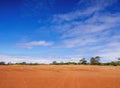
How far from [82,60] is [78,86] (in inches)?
1457

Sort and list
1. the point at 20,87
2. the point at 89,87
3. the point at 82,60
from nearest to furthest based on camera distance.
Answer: the point at 20,87, the point at 89,87, the point at 82,60

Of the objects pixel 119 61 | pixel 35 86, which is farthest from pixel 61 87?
pixel 119 61

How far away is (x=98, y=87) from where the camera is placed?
37.0 feet

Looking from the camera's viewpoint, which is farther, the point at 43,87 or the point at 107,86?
the point at 107,86

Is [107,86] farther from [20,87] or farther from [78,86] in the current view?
[20,87]

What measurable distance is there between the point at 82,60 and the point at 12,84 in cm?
3774

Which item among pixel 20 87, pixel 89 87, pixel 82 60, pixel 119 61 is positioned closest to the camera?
pixel 20 87

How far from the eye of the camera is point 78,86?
36.8 feet

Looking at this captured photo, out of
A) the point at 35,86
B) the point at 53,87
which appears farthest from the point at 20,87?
the point at 53,87

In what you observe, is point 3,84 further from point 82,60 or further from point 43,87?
point 82,60

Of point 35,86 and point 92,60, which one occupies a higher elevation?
point 92,60

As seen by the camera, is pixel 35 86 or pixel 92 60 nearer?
pixel 35 86

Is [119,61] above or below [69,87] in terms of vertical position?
above

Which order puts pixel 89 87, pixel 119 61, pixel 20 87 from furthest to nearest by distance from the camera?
pixel 119 61
pixel 89 87
pixel 20 87
